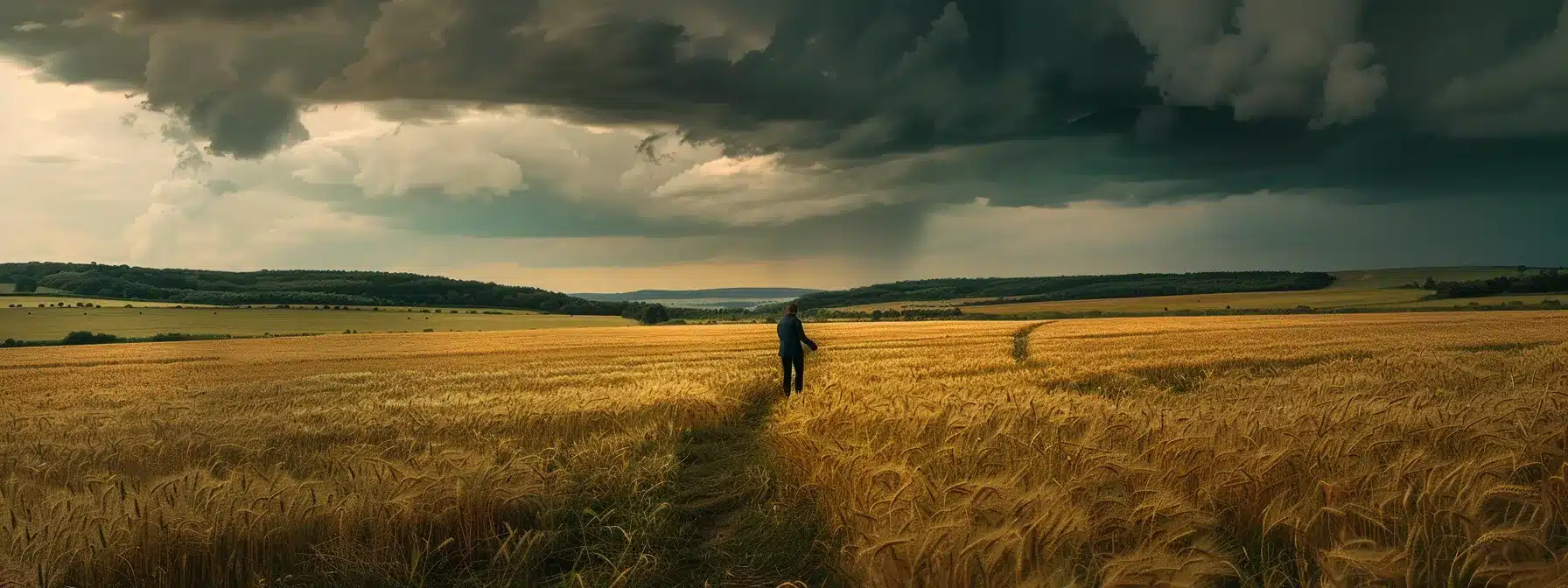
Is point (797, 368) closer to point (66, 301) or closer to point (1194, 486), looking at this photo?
point (1194, 486)

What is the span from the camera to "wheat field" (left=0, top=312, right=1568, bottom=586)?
360 centimetres

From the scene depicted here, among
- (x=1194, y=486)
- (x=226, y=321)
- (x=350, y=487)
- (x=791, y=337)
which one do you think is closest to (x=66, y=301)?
(x=226, y=321)

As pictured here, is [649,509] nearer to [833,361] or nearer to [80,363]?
[833,361]

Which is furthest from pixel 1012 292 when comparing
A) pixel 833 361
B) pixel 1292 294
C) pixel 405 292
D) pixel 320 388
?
pixel 320 388

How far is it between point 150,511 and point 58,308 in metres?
105

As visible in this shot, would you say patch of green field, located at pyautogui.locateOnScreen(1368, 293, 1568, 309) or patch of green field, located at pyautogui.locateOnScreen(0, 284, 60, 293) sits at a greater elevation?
patch of green field, located at pyautogui.locateOnScreen(0, 284, 60, 293)

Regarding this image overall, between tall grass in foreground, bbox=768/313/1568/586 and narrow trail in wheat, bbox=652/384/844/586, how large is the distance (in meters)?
0.31

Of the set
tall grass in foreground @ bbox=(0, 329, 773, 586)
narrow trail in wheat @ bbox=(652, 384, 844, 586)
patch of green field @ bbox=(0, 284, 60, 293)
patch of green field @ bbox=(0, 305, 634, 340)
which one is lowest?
patch of green field @ bbox=(0, 305, 634, 340)

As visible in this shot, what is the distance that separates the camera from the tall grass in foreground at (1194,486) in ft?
10.7

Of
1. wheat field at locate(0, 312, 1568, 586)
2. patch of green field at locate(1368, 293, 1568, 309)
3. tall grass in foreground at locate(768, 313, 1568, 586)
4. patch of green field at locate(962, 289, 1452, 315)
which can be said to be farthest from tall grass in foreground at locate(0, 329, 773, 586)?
patch of green field at locate(1368, 293, 1568, 309)

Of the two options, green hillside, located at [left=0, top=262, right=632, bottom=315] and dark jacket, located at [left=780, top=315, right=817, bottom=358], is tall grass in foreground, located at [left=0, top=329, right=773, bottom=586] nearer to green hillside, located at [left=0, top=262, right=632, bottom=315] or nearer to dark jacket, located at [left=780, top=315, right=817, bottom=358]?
dark jacket, located at [left=780, top=315, right=817, bottom=358]

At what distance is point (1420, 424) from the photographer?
607cm

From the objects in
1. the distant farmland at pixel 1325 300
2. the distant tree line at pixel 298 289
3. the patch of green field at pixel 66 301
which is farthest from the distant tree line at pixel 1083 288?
the patch of green field at pixel 66 301

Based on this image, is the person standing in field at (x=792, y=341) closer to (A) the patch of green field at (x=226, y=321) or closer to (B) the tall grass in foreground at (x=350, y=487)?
(B) the tall grass in foreground at (x=350, y=487)
